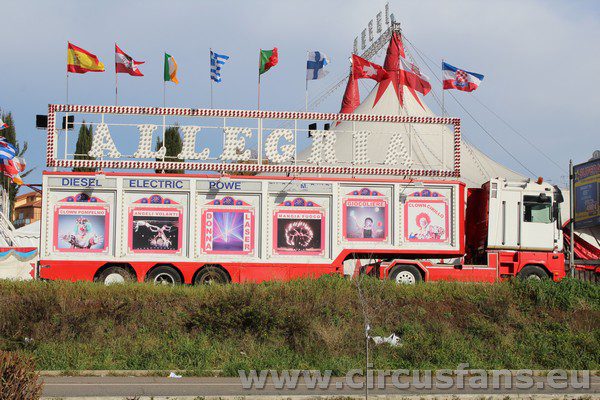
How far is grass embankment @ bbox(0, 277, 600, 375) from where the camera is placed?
16.5 meters

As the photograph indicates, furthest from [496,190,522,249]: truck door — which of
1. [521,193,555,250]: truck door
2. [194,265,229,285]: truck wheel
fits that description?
[194,265,229,285]: truck wheel

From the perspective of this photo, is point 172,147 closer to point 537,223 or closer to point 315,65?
point 315,65

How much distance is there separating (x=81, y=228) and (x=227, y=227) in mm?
4104

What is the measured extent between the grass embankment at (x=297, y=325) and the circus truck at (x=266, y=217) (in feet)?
7.81

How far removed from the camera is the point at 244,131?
78.8 ft

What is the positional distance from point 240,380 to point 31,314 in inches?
250

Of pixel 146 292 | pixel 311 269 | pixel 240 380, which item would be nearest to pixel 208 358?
pixel 240 380

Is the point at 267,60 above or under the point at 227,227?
above

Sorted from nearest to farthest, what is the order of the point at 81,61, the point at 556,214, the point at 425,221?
the point at 425,221 → the point at 556,214 → the point at 81,61

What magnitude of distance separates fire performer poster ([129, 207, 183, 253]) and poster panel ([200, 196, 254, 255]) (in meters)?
0.76

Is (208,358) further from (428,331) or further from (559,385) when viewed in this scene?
(559,385)

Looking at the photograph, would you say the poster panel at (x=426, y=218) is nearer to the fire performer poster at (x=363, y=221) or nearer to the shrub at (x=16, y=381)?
the fire performer poster at (x=363, y=221)

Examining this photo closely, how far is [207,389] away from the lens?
1360 cm

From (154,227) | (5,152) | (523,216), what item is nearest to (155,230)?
(154,227)
